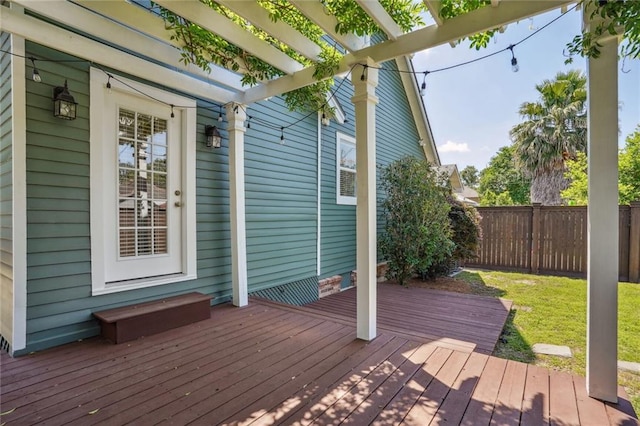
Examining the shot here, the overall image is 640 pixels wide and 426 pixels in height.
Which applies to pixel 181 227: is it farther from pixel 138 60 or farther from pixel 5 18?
pixel 5 18

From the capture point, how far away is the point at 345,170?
249 inches

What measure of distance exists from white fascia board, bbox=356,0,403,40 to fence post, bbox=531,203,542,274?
6.77m

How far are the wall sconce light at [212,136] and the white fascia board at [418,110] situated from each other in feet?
17.3

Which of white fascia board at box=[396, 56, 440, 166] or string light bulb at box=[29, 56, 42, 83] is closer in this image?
string light bulb at box=[29, 56, 42, 83]

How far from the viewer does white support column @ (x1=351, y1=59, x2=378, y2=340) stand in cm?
291

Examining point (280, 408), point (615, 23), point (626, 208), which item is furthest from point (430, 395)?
point (626, 208)

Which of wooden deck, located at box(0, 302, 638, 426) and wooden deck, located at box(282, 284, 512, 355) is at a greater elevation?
wooden deck, located at box(0, 302, 638, 426)

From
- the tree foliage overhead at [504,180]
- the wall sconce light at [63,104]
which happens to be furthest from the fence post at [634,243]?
the tree foliage overhead at [504,180]

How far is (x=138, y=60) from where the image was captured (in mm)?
3043

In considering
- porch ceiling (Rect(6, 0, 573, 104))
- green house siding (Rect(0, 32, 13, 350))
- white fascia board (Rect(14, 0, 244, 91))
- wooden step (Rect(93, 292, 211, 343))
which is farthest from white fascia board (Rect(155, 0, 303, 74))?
wooden step (Rect(93, 292, 211, 343))

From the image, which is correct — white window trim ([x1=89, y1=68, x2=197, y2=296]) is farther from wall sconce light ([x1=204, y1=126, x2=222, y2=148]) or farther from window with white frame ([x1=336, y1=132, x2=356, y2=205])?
window with white frame ([x1=336, y1=132, x2=356, y2=205])

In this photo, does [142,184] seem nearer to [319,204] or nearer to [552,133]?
[319,204]

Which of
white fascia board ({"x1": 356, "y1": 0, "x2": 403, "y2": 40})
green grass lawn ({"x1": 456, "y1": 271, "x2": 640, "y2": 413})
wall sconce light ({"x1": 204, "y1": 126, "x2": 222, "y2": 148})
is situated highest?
white fascia board ({"x1": 356, "y1": 0, "x2": 403, "y2": 40})

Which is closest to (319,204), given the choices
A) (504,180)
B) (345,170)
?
(345,170)
